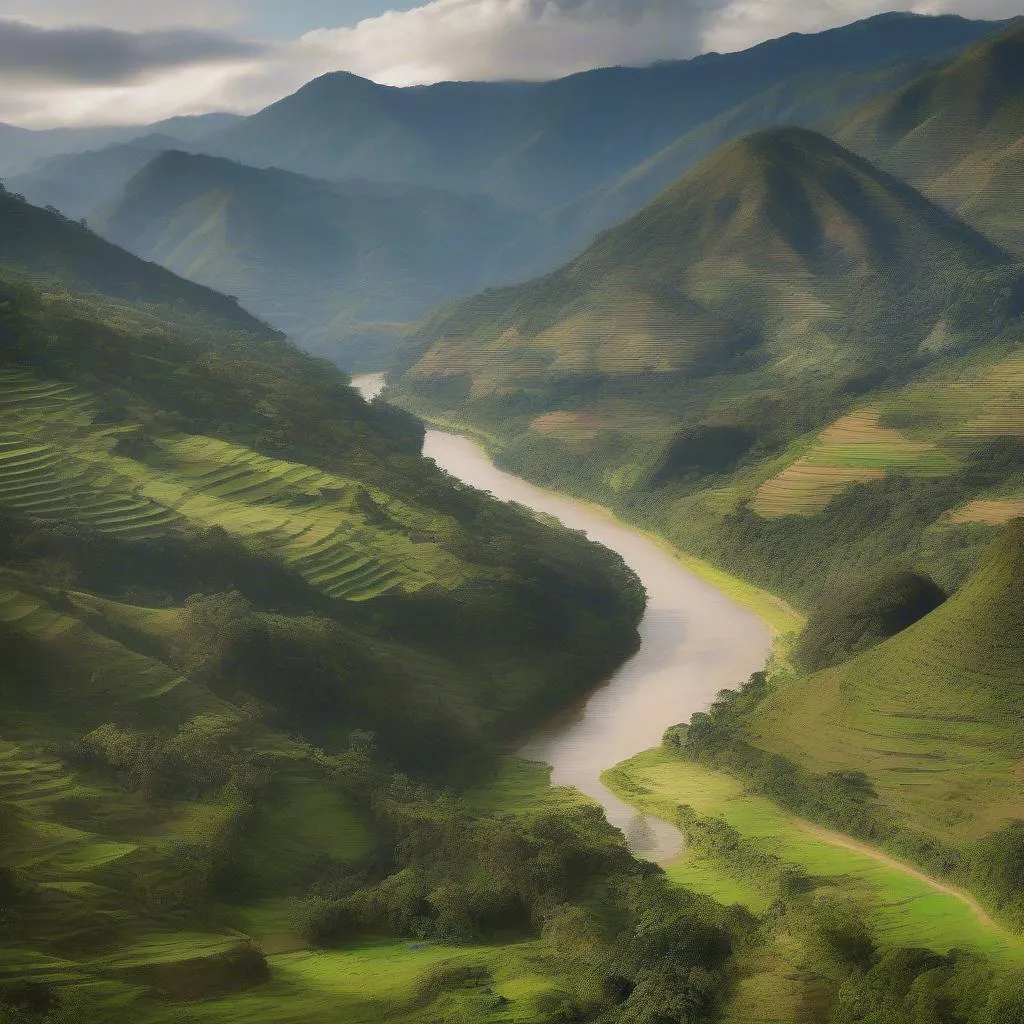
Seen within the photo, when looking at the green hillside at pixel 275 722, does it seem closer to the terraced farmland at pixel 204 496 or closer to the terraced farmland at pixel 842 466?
the terraced farmland at pixel 204 496

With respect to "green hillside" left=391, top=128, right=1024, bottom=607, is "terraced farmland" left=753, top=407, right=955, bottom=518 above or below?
below

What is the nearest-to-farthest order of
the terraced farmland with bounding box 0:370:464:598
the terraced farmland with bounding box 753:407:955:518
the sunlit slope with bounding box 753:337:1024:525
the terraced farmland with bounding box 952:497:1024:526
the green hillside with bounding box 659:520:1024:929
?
the green hillside with bounding box 659:520:1024:929 < the terraced farmland with bounding box 0:370:464:598 < the terraced farmland with bounding box 952:497:1024:526 < the sunlit slope with bounding box 753:337:1024:525 < the terraced farmland with bounding box 753:407:955:518

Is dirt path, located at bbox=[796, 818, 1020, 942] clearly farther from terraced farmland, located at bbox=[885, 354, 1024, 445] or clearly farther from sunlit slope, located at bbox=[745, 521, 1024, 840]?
terraced farmland, located at bbox=[885, 354, 1024, 445]

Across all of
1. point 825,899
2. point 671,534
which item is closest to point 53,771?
point 825,899

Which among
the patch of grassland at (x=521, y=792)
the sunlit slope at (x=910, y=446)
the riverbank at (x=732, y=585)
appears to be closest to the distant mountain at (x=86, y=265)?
the riverbank at (x=732, y=585)

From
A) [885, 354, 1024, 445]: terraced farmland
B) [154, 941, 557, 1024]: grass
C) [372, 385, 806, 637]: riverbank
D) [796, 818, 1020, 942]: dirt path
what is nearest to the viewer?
[154, 941, 557, 1024]: grass

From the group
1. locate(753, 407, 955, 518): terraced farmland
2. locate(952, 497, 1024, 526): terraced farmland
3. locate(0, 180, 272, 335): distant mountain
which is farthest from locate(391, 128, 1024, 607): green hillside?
locate(0, 180, 272, 335): distant mountain

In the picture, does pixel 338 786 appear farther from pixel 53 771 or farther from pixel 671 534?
pixel 671 534
